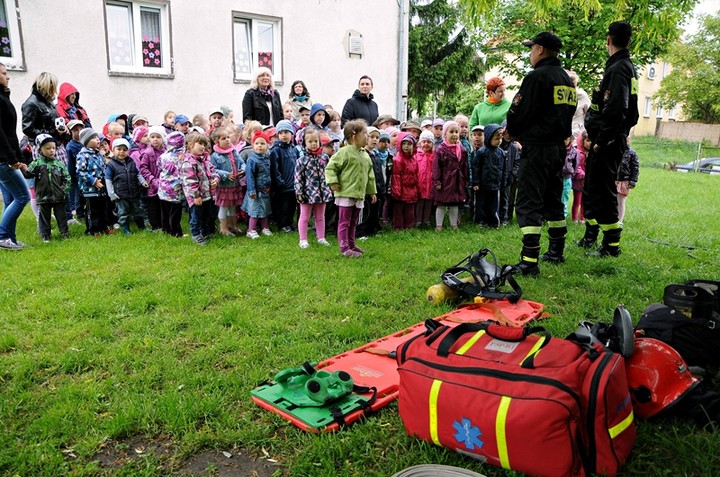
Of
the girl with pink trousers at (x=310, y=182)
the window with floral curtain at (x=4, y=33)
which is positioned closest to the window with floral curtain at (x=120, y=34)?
the window with floral curtain at (x=4, y=33)

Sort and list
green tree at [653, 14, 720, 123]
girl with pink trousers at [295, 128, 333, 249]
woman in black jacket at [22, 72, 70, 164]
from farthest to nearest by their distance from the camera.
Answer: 1. green tree at [653, 14, 720, 123]
2. woman in black jacket at [22, 72, 70, 164]
3. girl with pink trousers at [295, 128, 333, 249]

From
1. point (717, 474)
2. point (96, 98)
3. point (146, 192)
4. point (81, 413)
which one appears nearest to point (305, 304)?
point (81, 413)

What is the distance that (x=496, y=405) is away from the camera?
7.79 ft

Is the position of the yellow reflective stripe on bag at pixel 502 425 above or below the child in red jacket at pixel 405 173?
below

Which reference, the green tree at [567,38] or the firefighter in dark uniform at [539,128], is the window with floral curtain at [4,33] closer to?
the green tree at [567,38]

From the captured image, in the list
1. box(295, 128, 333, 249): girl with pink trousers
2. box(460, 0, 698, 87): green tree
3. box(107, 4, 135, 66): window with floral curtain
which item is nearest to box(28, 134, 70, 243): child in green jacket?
box(295, 128, 333, 249): girl with pink trousers

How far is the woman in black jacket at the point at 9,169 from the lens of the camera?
6.54m

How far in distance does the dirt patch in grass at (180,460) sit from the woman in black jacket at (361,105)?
7.52 m

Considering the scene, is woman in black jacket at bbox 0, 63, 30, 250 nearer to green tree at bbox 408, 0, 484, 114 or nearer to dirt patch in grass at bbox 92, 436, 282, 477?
dirt patch in grass at bbox 92, 436, 282, 477

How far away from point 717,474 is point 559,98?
3.92 meters

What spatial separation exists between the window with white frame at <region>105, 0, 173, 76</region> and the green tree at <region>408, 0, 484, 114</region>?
11.6 meters

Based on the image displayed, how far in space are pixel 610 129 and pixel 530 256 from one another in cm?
164

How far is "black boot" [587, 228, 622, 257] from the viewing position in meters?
6.26

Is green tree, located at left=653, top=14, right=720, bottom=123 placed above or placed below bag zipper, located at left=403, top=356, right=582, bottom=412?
above
